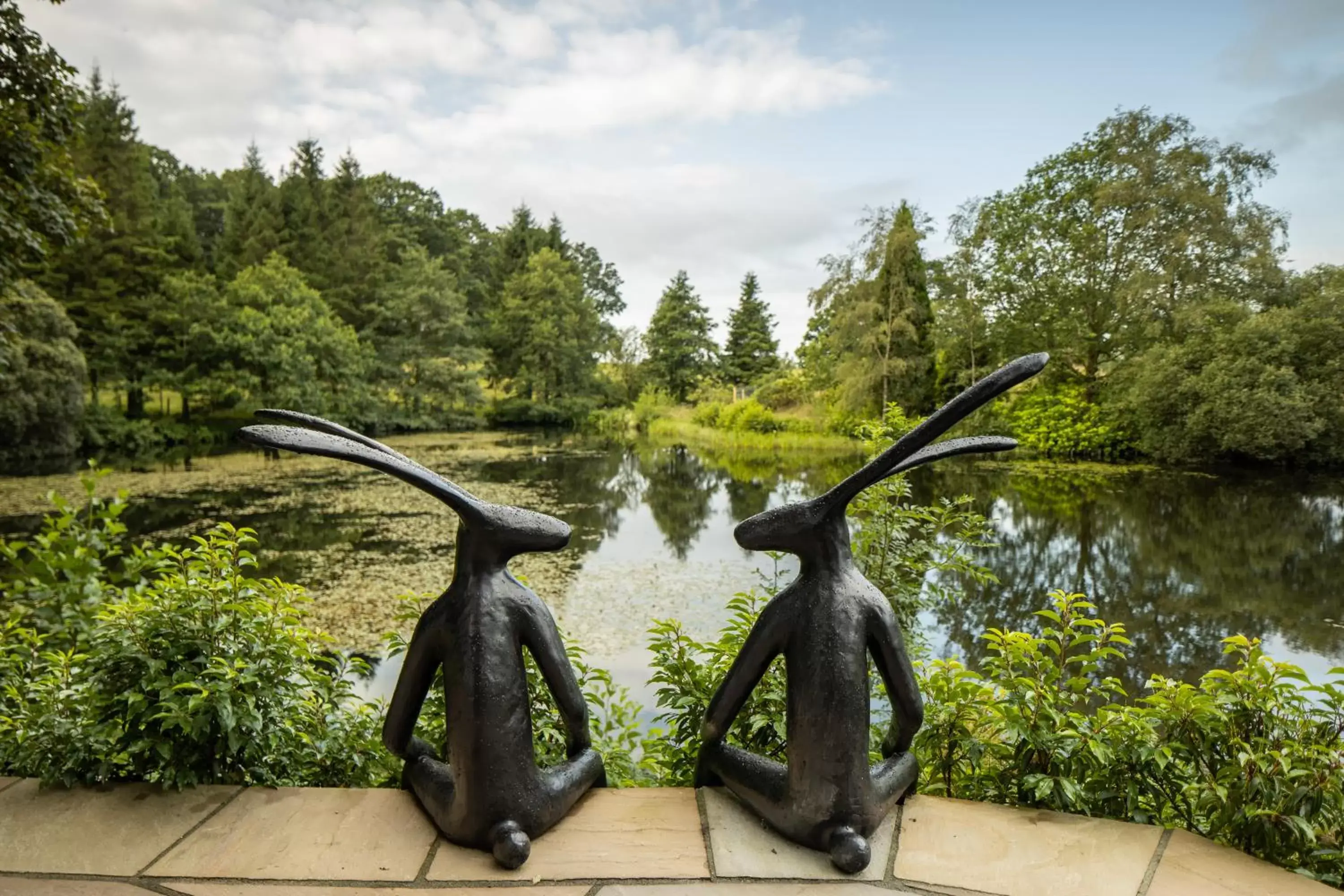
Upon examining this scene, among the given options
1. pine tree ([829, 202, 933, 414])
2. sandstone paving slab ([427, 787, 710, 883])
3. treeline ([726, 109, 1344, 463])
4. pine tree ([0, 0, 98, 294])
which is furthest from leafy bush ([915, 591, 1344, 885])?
pine tree ([829, 202, 933, 414])

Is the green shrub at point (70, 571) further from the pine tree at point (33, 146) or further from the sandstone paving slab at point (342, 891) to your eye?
the pine tree at point (33, 146)

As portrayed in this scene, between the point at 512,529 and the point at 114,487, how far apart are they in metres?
11.7

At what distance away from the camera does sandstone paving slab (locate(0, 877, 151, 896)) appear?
1155 mm

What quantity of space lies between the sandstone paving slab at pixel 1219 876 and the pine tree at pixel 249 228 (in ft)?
74.6

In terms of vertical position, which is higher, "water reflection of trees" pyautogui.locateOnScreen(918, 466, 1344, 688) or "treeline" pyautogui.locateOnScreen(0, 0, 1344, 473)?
"treeline" pyautogui.locateOnScreen(0, 0, 1344, 473)

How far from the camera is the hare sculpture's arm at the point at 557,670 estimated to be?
4.40 ft

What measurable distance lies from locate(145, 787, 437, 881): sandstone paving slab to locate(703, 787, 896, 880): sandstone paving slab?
0.59 meters

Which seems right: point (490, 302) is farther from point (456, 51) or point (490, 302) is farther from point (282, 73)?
point (456, 51)

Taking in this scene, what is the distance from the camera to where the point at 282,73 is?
26.7ft

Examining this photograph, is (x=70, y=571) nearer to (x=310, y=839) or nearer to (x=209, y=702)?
(x=209, y=702)

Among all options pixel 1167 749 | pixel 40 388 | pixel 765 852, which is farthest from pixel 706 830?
pixel 40 388

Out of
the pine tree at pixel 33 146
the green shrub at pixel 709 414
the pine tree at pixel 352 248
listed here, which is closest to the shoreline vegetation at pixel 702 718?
the pine tree at pixel 33 146

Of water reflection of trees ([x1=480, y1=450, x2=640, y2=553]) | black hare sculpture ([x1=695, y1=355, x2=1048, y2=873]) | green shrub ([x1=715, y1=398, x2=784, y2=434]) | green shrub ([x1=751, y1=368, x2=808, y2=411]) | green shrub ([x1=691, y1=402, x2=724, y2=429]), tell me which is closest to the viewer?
black hare sculpture ([x1=695, y1=355, x2=1048, y2=873])

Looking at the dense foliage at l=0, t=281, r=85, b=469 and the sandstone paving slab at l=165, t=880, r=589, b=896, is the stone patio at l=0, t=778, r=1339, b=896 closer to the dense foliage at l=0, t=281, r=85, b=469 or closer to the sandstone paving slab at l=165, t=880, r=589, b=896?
the sandstone paving slab at l=165, t=880, r=589, b=896
